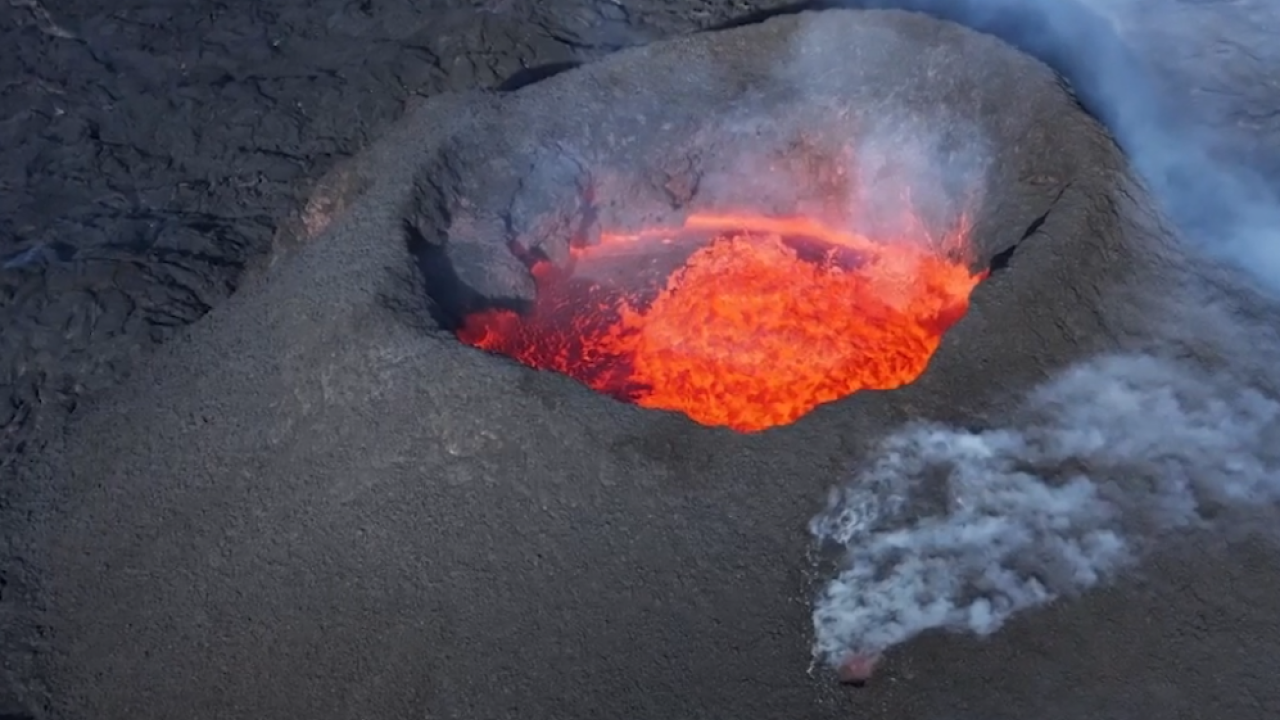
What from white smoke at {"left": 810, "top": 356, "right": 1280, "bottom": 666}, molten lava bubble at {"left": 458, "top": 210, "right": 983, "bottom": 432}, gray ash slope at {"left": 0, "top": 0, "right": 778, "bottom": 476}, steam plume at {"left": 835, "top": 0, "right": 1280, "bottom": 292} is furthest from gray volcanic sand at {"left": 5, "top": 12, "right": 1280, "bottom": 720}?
gray ash slope at {"left": 0, "top": 0, "right": 778, "bottom": 476}

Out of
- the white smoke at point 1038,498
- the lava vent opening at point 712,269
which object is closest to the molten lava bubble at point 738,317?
the lava vent opening at point 712,269

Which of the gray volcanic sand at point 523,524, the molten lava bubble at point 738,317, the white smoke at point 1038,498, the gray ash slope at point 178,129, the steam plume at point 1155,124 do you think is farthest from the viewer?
the gray ash slope at point 178,129

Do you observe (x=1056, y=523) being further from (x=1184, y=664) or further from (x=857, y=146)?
(x=857, y=146)

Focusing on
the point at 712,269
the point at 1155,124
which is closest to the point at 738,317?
the point at 712,269

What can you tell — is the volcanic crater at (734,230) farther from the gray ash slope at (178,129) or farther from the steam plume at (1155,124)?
the gray ash slope at (178,129)

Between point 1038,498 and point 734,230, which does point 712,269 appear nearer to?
point 734,230

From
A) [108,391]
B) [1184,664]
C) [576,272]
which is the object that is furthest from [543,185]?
[1184,664]
